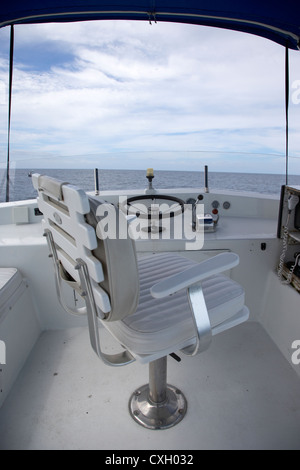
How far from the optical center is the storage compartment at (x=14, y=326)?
4.23 feet

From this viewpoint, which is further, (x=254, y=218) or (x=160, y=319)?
(x=254, y=218)

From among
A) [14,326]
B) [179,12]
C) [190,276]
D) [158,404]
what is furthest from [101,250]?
[179,12]

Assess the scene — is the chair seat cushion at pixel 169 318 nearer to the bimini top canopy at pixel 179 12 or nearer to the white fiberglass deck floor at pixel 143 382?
the white fiberglass deck floor at pixel 143 382

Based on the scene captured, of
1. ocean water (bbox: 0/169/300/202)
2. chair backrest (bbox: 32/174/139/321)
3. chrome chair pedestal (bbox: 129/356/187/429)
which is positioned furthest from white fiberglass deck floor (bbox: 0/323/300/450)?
ocean water (bbox: 0/169/300/202)

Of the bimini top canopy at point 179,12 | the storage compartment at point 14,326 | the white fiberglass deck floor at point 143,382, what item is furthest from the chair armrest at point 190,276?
the bimini top canopy at point 179,12

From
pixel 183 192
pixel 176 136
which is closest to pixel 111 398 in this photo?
pixel 183 192

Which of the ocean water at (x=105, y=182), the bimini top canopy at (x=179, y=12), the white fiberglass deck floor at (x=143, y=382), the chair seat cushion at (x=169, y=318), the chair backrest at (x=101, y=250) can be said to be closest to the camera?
the chair backrest at (x=101, y=250)

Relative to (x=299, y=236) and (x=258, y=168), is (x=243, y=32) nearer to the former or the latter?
(x=299, y=236)

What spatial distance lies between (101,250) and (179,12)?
1673 millimetres

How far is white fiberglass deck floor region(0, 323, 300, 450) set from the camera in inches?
41.2

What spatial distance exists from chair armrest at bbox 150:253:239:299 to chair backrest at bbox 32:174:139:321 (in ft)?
0.23

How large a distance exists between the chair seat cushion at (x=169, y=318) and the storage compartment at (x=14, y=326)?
0.80 metres
